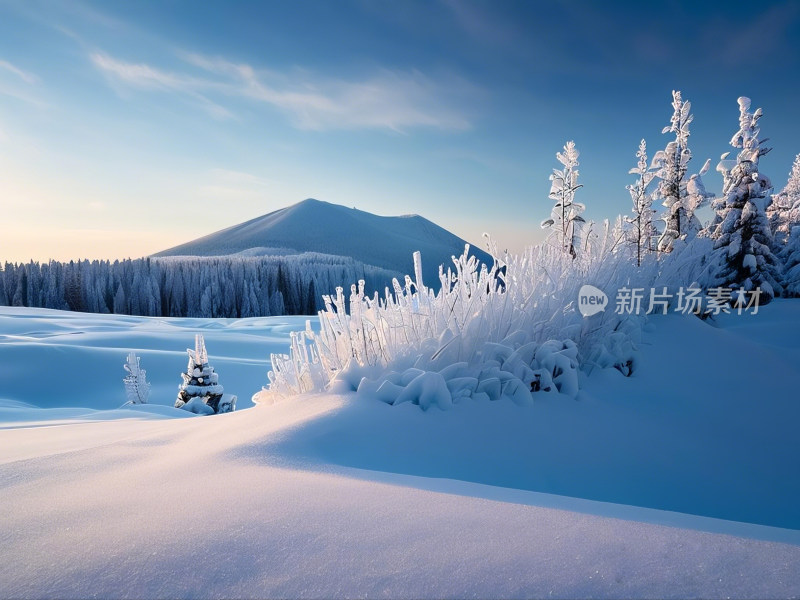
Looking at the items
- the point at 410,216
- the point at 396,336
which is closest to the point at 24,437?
the point at 396,336

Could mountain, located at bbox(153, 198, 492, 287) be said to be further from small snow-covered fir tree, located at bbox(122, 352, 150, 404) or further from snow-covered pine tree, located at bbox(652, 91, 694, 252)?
small snow-covered fir tree, located at bbox(122, 352, 150, 404)

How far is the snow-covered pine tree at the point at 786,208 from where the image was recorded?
51.1ft

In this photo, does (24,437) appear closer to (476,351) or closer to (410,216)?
(476,351)

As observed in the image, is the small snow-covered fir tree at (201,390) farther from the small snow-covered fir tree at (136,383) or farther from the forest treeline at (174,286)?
the forest treeline at (174,286)

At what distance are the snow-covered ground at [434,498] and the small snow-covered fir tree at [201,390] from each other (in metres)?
3.28

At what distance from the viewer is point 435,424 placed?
2283 millimetres

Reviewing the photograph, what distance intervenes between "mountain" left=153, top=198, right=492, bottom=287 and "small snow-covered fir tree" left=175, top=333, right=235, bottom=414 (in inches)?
2292

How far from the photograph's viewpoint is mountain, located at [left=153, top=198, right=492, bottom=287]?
7450cm

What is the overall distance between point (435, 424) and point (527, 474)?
1.60 feet

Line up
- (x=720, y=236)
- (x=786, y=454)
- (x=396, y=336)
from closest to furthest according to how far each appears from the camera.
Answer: (x=786, y=454), (x=396, y=336), (x=720, y=236)

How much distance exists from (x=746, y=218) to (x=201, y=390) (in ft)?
40.4

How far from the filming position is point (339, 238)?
84625mm

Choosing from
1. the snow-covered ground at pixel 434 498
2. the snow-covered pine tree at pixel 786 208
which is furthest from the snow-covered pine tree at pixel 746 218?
the snow-covered ground at pixel 434 498

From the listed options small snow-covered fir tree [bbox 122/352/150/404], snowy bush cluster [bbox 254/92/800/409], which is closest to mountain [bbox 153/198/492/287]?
small snow-covered fir tree [bbox 122/352/150/404]
